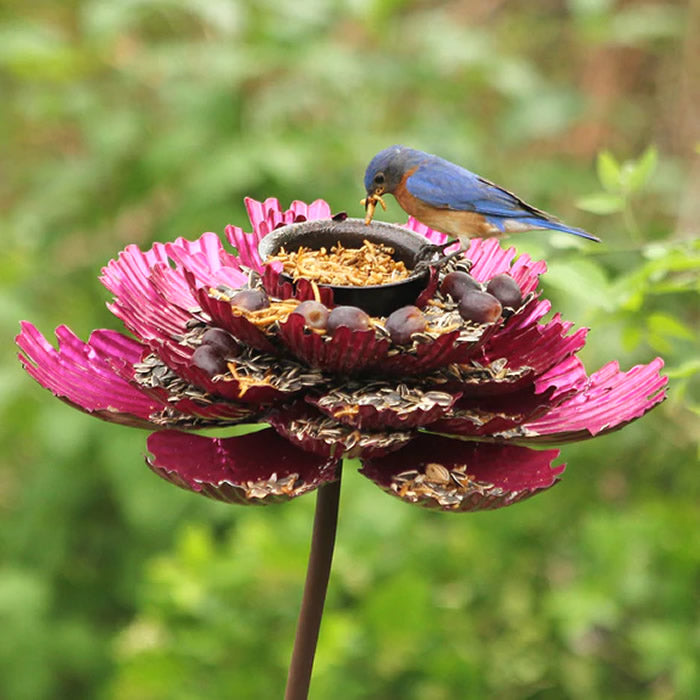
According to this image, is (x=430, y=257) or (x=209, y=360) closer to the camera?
(x=209, y=360)

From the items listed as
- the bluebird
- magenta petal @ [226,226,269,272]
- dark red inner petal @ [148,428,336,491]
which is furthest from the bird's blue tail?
dark red inner petal @ [148,428,336,491]

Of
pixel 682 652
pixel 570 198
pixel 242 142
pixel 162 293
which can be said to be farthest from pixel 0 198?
pixel 162 293

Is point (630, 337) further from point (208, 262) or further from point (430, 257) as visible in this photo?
point (208, 262)

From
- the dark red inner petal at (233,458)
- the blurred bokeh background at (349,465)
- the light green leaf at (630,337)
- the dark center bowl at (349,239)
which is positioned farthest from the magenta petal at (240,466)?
the blurred bokeh background at (349,465)

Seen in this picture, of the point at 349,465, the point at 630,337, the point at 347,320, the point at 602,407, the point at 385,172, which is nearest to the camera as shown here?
the point at 347,320

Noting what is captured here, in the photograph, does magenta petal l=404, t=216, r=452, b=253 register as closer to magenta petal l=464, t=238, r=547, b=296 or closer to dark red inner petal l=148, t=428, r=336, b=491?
magenta petal l=464, t=238, r=547, b=296

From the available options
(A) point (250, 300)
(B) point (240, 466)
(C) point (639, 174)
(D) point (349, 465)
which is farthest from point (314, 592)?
(D) point (349, 465)

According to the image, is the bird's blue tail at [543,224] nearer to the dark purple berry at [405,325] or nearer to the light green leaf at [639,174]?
the light green leaf at [639,174]
